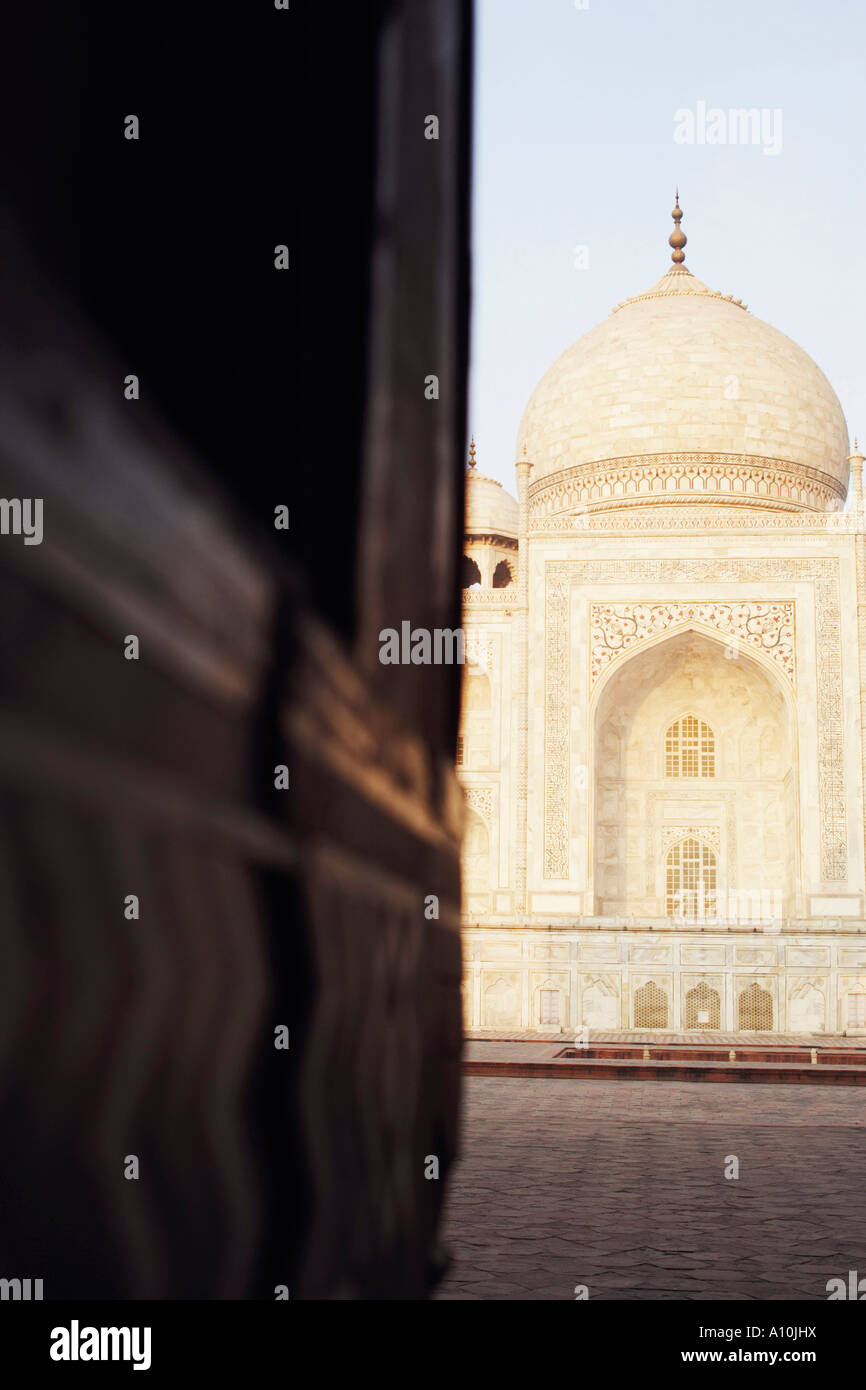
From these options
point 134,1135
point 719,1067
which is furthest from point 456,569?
point 719,1067

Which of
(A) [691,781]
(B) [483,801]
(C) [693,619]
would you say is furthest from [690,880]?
(C) [693,619]

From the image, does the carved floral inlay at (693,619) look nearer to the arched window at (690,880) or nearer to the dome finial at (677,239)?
the arched window at (690,880)

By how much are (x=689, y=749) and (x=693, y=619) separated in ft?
7.14

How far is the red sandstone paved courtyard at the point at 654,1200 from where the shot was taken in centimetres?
307

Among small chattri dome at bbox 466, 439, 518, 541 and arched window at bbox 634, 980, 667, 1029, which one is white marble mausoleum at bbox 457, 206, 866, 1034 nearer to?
arched window at bbox 634, 980, 667, 1029

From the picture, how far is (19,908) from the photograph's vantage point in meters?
0.48

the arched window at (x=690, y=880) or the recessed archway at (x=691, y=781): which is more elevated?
the recessed archway at (x=691, y=781)

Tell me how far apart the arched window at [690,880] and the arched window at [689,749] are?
0.95 metres

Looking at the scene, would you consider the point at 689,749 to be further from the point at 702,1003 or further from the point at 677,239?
the point at 677,239

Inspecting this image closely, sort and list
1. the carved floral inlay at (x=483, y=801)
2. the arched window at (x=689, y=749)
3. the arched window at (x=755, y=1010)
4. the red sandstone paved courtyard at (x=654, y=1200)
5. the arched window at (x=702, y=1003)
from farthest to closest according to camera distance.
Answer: the arched window at (x=689, y=749) → the carved floral inlay at (x=483, y=801) → the arched window at (x=702, y=1003) → the arched window at (x=755, y=1010) → the red sandstone paved courtyard at (x=654, y=1200)

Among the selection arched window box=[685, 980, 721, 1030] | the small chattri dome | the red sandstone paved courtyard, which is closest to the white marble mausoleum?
arched window box=[685, 980, 721, 1030]

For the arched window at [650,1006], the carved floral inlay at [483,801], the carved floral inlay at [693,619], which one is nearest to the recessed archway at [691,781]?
the carved floral inlay at [693,619]

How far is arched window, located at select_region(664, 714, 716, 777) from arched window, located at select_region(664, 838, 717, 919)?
95cm
